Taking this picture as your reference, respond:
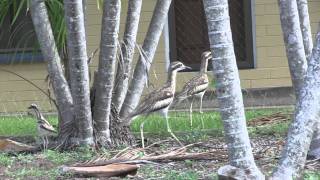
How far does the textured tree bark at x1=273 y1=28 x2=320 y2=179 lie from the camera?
473 cm

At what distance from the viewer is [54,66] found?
723cm

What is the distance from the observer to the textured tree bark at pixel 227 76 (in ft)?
15.2

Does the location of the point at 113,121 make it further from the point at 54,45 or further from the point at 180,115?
the point at 180,115

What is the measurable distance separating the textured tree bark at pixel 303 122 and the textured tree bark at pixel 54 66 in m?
2.91

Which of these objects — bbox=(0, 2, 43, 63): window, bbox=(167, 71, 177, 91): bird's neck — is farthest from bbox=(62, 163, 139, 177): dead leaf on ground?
bbox=(0, 2, 43, 63): window

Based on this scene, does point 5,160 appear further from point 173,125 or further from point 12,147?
point 173,125

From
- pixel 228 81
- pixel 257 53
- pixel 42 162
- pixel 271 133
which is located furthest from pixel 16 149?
pixel 257 53

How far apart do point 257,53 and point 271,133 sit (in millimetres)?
4679

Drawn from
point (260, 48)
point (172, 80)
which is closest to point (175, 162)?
point (172, 80)

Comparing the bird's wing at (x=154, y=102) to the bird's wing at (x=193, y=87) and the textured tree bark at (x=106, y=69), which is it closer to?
the textured tree bark at (x=106, y=69)

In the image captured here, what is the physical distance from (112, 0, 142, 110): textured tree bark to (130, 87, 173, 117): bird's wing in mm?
240

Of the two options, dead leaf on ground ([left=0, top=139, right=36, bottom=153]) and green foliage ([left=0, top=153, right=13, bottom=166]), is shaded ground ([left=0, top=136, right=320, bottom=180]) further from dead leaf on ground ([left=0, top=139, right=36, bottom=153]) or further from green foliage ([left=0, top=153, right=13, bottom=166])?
dead leaf on ground ([left=0, top=139, right=36, bottom=153])

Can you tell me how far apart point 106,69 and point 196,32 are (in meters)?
6.03

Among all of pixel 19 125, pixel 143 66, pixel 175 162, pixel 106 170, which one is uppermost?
pixel 143 66
